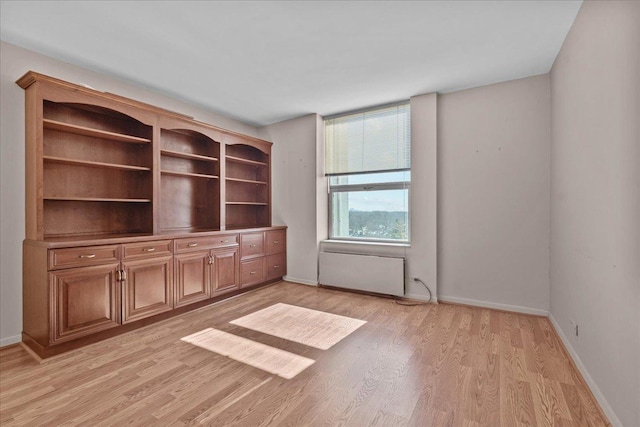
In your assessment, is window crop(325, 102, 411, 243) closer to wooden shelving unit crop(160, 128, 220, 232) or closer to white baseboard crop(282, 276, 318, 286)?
white baseboard crop(282, 276, 318, 286)

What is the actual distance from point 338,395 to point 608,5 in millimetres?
2782

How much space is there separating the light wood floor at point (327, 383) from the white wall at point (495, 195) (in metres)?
0.57

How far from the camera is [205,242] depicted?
136 inches

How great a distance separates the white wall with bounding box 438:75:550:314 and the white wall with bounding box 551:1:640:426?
57cm

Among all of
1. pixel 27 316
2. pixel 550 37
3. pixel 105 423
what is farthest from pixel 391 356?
pixel 27 316

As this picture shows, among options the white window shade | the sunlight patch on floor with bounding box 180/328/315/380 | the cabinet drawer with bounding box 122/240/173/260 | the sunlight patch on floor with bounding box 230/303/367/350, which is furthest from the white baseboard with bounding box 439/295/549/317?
the cabinet drawer with bounding box 122/240/173/260

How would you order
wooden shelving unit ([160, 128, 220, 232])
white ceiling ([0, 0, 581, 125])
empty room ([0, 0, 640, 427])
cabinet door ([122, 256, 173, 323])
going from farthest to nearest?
wooden shelving unit ([160, 128, 220, 232]) < cabinet door ([122, 256, 173, 323]) < white ceiling ([0, 0, 581, 125]) < empty room ([0, 0, 640, 427])

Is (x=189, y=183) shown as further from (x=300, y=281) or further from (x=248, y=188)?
(x=300, y=281)

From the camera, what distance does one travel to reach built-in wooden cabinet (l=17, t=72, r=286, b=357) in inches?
94.5

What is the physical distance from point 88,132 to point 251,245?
2.19 meters

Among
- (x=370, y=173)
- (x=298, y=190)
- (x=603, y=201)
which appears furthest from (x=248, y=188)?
(x=603, y=201)

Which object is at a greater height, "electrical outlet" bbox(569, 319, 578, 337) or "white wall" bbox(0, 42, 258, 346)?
"white wall" bbox(0, 42, 258, 346)

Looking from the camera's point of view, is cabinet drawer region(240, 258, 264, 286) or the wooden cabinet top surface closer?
the wooden cabinet top surface

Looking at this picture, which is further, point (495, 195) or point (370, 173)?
point (370, 173)
